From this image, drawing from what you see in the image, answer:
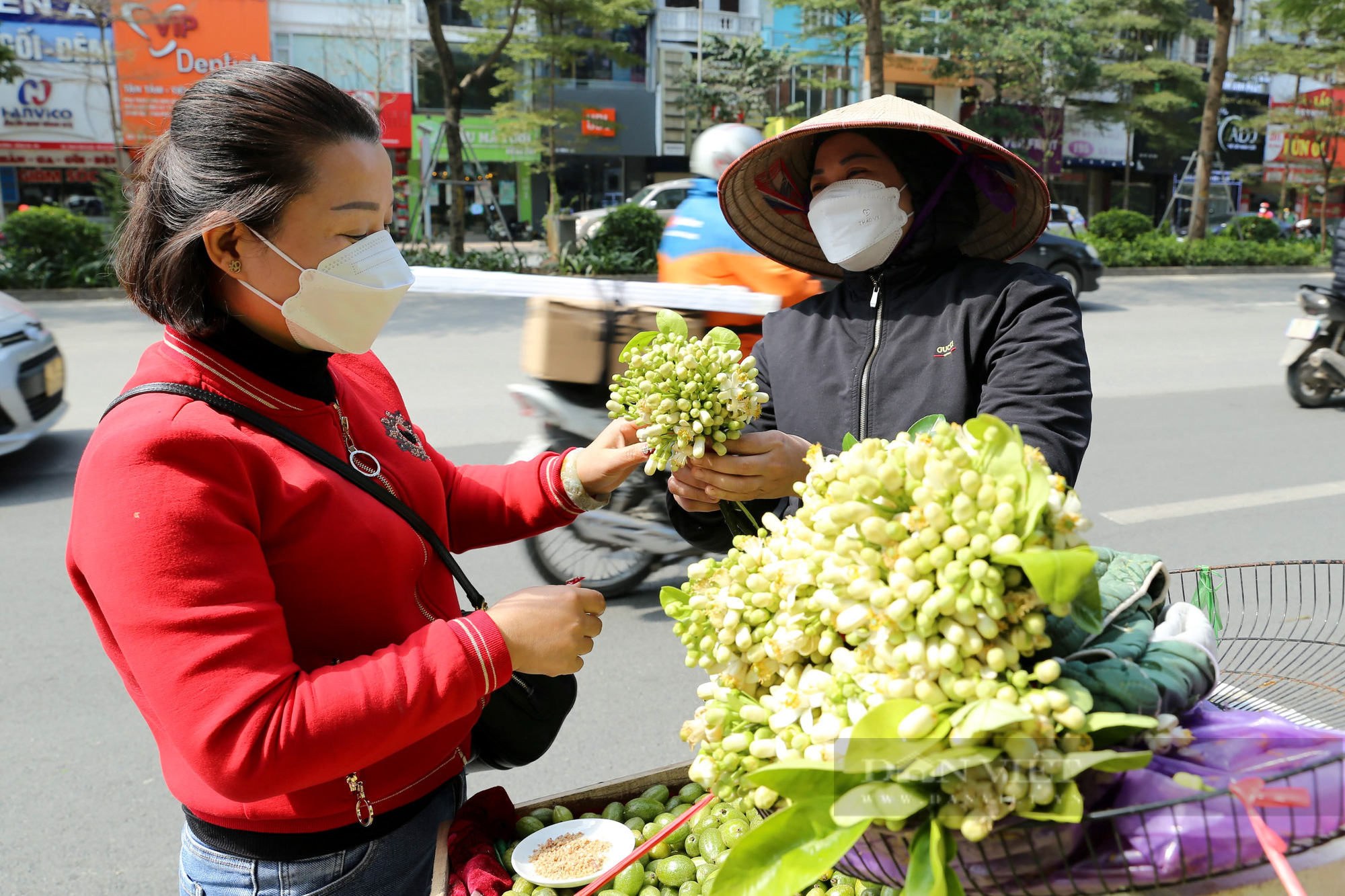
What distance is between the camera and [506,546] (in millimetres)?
5105

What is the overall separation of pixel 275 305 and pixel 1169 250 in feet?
70.3

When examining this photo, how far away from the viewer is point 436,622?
4.07 ft

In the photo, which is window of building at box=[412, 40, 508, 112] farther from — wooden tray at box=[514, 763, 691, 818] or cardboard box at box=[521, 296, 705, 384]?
wooden tray at box=[514, 763, 691, 818]

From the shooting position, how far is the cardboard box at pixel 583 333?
13.0 feet

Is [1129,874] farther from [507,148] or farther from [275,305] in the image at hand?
[507,148]

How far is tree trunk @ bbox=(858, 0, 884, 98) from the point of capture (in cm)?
1423

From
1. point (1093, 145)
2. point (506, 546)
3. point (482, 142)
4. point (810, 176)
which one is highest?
point (1093, 145)

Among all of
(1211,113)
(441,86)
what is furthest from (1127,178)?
(441,86)

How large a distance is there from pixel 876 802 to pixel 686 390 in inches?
28.1

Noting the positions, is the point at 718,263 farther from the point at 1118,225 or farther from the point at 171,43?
the point at 171,43

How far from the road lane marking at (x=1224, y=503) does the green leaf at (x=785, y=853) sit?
5.02 m

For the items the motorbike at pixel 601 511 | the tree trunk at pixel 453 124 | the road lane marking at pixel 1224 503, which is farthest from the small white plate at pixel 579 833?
the tree trunk at pixel 453 124

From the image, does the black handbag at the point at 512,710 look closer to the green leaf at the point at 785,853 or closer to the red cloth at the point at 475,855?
the red cloth at the point at 475,855

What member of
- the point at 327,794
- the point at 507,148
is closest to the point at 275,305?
the point at 327,794
